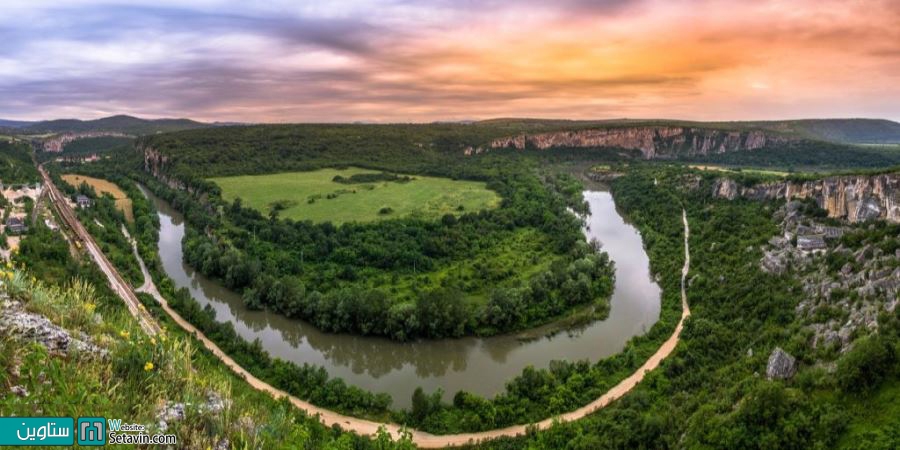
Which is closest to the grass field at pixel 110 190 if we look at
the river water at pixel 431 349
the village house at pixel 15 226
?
→ the village house at pixel 15 226

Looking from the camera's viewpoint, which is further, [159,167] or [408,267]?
[159,167]

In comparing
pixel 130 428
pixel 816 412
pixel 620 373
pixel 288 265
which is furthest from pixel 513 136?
pixel 130 428

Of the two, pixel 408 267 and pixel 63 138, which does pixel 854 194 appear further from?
pixel 63 138

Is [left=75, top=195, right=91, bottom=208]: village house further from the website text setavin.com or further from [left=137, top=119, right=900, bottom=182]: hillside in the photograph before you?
the website text setavin.com

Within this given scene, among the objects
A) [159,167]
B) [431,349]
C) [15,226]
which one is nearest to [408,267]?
[431,349]

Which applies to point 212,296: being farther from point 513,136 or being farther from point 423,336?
point 513,136
